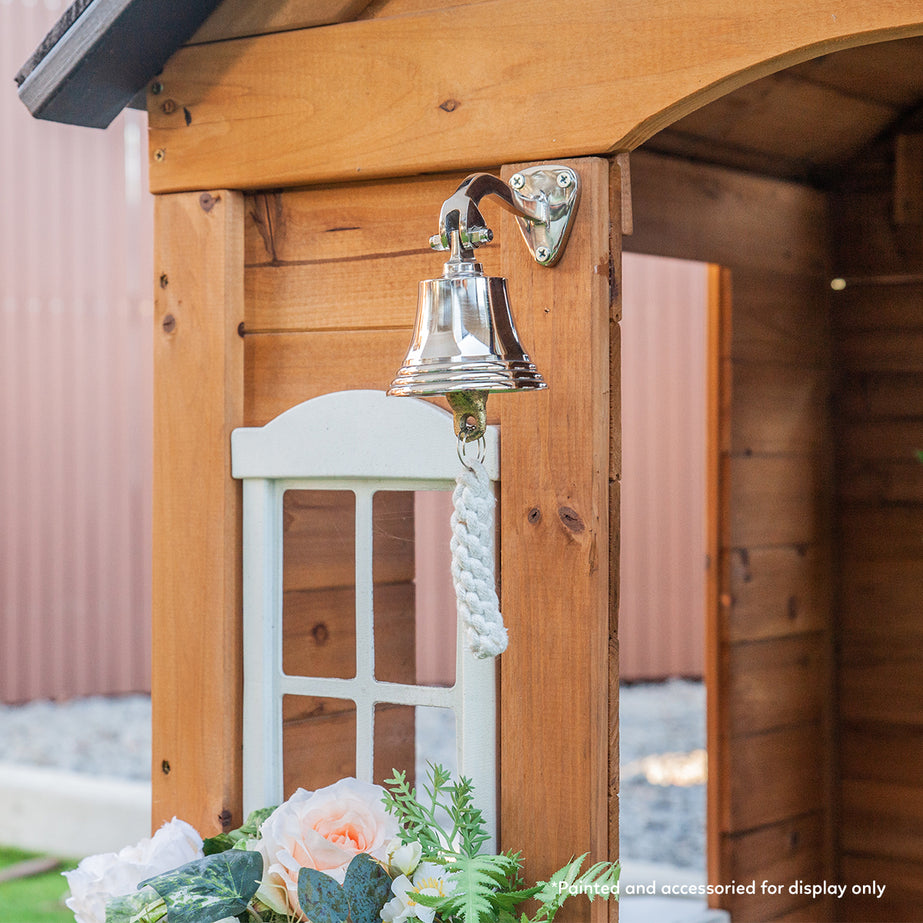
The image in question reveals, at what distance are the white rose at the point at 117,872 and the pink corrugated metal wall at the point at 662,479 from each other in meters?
4.39

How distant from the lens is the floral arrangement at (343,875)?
1.46m

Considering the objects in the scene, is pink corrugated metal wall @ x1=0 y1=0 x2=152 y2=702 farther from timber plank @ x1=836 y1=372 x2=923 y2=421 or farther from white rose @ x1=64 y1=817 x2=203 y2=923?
white rose @ x1=64 y1=817 x2=203 y2=923

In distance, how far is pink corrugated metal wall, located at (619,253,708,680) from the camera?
5891 mm

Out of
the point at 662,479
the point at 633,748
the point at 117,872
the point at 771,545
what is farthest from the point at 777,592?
the point at 662,479

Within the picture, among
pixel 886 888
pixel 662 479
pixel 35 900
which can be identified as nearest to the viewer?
pixel 886 888

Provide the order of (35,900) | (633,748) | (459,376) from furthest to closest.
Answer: (633,748)
(35,900)
(459,376)

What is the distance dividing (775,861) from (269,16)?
79.0 inches

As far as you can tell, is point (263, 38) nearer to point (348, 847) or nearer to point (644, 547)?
point (348, 847)

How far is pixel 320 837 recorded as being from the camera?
1.51 m

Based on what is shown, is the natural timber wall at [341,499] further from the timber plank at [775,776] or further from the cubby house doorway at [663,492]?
the cubby house doorway at [663,492]

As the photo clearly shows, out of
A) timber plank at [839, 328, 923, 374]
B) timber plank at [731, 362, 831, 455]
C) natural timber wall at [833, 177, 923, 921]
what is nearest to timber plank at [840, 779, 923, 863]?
natural timber wall at [833, 177, 923, 921]

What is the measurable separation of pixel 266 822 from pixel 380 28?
42.4 inches

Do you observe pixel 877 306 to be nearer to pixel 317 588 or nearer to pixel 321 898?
pixel 317 588

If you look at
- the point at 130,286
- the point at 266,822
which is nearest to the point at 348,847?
the point at 266,822
